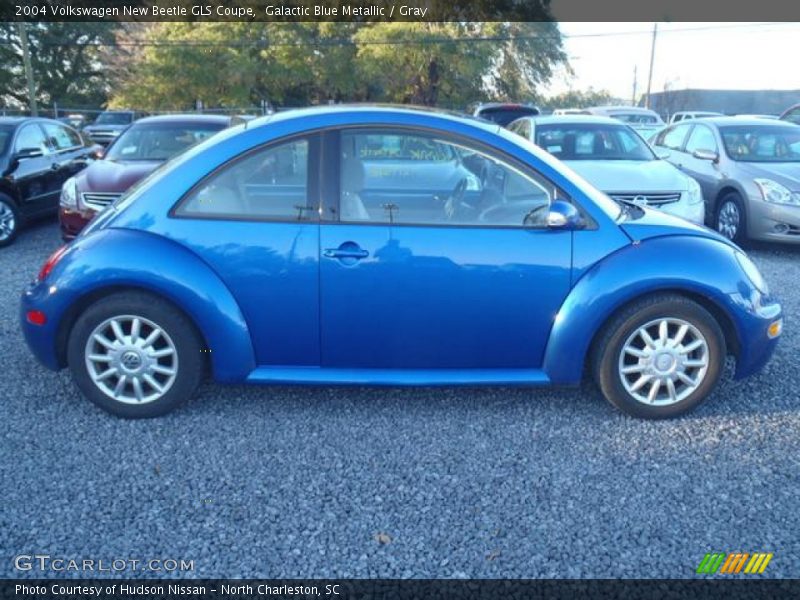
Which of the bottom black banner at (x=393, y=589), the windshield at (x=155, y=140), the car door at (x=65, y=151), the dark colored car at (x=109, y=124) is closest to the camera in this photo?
the bottom black banner at (x=393, y=589)

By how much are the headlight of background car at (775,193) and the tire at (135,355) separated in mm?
6899

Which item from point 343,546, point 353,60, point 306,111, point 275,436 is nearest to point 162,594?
point 343,546

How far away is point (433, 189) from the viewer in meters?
3.87

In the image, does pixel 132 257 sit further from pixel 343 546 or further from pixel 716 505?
pixel 716 505

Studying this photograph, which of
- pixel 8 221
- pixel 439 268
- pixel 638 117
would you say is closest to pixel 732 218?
pixel 439 268

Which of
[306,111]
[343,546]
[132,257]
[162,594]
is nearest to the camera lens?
[162,594]

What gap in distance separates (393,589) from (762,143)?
8.44 meters

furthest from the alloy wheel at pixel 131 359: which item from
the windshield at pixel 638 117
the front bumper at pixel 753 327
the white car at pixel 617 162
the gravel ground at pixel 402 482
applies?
the windshield at pixel 638 117

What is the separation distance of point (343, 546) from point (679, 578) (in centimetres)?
130

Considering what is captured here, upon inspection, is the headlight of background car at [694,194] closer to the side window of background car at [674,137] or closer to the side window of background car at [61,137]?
the side window of background car at [674,137]

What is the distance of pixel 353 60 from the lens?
32.2m

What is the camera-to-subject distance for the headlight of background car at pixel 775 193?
25.3 feet

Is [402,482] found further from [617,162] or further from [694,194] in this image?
[617,162]

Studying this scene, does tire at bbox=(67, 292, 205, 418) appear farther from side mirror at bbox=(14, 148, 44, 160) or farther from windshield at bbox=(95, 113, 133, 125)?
windshield at bbox=(95, 113, 133, 125)
